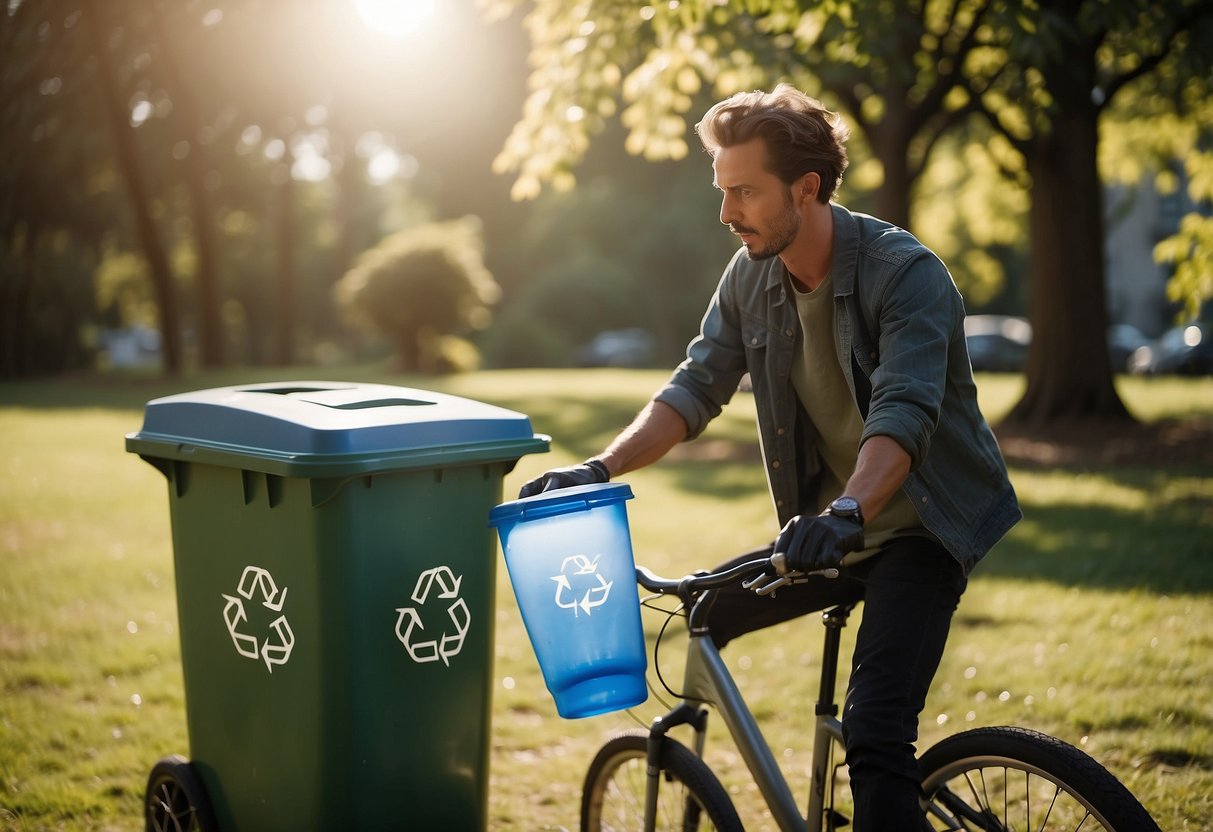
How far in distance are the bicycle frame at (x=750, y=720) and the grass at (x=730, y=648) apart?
1.33 m

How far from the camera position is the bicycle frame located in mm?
2736

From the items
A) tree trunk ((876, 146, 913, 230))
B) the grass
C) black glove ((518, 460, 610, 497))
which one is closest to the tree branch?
tree trunk ((876, 146, 913, 230))

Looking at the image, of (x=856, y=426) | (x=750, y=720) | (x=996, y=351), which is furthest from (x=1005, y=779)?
(x=996, y=351)

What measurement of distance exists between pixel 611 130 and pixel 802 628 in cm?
3248

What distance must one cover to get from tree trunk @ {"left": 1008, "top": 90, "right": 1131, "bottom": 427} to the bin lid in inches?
454

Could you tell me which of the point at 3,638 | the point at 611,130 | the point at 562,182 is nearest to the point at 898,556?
the point at 562,182

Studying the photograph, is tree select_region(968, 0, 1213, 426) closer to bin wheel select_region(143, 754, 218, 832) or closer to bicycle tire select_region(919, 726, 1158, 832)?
bicycle tire select_region(919, 726, 1158, 832)

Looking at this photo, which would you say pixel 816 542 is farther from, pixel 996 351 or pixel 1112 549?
pixel 996 351

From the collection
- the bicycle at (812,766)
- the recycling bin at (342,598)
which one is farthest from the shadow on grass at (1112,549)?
the recycling bin at (342,598)

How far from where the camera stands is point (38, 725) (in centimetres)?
512

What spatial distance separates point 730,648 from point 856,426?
3.67 m

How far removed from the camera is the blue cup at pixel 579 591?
8.75ft

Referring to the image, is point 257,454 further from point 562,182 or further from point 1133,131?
point 1133,131

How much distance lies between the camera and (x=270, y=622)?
3168mm
